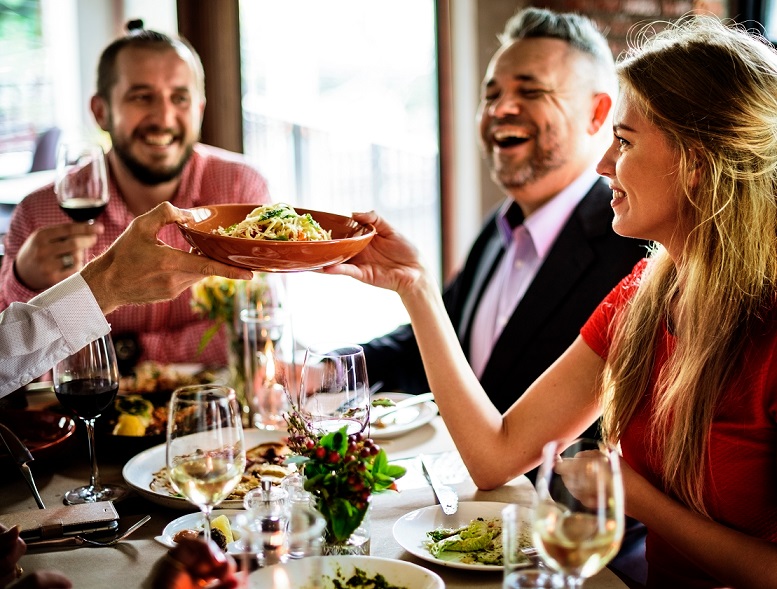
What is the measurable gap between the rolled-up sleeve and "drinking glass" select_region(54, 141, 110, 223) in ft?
2.33

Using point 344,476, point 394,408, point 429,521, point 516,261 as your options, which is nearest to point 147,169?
point 516,261

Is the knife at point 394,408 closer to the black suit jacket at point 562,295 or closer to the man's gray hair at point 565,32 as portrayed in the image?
the black suit jacket at point 562,295

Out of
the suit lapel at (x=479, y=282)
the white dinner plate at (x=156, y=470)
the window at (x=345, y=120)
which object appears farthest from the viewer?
the window at (x=345, y=120)

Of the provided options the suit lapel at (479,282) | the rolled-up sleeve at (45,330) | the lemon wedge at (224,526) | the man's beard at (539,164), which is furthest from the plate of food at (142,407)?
the man's beard at (539,164)

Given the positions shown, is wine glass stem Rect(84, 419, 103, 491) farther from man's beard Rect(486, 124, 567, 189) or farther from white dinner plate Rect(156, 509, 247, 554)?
man's beard Rect(486, 124, 567, 189)

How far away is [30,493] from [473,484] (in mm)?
795

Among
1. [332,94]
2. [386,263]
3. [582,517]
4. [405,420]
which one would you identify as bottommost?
[405,420]

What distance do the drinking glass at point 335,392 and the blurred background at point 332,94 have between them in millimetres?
3048

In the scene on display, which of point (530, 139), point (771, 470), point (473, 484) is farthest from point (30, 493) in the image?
point (530, 139)

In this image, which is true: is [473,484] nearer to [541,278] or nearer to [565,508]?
[565,508]

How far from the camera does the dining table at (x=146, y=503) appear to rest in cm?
123

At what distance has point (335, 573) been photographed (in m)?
1.12

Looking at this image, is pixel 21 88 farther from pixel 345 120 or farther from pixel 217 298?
pixel 217 298

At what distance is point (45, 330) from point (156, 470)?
323 mm
